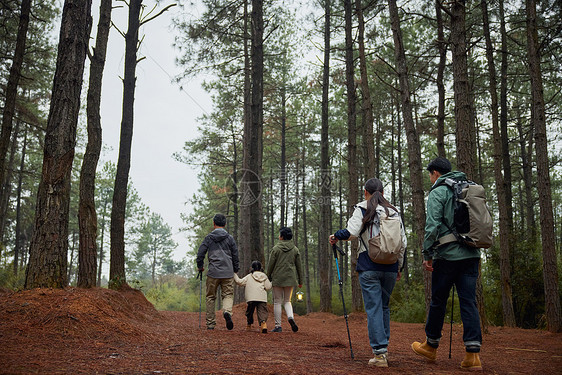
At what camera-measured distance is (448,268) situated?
474 cm

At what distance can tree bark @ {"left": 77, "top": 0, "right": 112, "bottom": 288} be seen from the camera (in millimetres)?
8828

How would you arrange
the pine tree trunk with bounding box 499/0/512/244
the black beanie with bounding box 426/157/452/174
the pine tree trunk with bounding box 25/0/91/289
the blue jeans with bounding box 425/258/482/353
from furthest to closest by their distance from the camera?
the pine tree trunk with bounding box 499/0/512/244
the pine tree trunk with bounding box 25/0/91/289
the black beanie with bounding box 426/157/452/174
the blue jeans with bounding box 425/258/482/353

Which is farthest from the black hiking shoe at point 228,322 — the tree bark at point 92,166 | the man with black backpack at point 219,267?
the tree bark at point 92,166

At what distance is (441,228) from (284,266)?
4.59 meters

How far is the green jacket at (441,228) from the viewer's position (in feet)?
15.3

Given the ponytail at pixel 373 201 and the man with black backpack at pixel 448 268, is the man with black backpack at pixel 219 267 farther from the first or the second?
the man with black backpack at pixel 448 268

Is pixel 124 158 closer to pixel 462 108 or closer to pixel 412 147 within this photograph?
pixel 412 147

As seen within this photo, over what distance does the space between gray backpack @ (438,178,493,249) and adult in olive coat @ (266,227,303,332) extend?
14.9 ft

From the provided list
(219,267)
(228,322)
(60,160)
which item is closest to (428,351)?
(228,322)

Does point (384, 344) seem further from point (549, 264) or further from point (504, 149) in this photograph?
point (504, 149)

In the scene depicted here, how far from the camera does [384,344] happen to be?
4.65m

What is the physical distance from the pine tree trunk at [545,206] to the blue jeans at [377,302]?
6.51 meters

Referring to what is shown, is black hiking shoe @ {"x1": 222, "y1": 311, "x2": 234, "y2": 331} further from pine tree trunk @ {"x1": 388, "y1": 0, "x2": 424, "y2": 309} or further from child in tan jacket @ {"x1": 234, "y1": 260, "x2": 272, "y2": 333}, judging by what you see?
pine tree trunk @ {"x1": 388, "y1": 0, "x2": 424, "y2": 309}

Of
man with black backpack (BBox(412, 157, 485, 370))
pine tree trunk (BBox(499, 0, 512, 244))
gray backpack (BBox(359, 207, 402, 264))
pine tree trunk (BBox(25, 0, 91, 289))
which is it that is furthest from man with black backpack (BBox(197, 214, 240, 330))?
pine tree trunk (BBox(499, 0, 512, 244))
